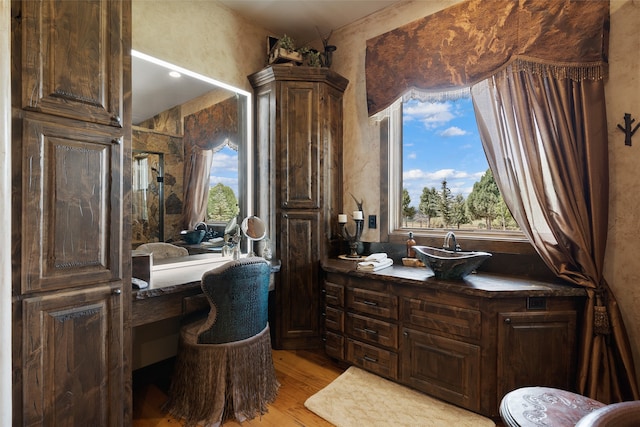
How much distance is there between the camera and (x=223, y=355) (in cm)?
182

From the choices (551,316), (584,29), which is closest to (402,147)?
(584,29)

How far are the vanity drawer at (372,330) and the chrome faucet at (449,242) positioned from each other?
0.75 m

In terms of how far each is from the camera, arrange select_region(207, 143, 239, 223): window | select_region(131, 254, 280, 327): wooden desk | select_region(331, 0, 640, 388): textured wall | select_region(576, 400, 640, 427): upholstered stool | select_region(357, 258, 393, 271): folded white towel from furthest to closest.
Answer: select_region(207, 143, 239, 223): window → select_region(357, 258, 393, 271): folded white towel → select_region(331, 0, 640, 388): textured wall → select_region(131, 254, 280, 327): wooden desk → select_region(576, 400, 640, 427): upholstered stool

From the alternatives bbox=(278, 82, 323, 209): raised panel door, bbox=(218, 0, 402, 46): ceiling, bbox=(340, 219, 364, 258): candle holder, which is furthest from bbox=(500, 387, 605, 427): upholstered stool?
bbox=(218, 0, 402, 46): ceiling

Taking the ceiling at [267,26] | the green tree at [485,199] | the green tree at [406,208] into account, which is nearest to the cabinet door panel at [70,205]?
the ceiling at [267,26]

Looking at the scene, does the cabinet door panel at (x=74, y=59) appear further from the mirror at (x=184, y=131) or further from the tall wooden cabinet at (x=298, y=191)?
the tall wooden cabinet at (x=298, y=191)

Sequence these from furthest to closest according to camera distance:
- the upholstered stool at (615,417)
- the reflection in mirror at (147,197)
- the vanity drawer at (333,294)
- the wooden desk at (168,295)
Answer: the vanity drawer at (333,294) → the reflection in mirror at (147,197) → the wooden desk at (168,295) → the upholstered stool at (615,417)

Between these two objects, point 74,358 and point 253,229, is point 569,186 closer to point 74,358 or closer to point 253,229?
point 253,229

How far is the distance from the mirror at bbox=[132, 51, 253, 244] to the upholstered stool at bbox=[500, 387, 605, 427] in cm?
228

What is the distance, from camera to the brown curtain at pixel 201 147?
2.45 metres

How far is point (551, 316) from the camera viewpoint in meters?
1.80

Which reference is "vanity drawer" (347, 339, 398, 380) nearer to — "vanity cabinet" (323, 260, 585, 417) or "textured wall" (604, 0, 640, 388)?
"vanity cabinet" (323, 260, 585, 417)

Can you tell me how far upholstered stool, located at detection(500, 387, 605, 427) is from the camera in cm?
103

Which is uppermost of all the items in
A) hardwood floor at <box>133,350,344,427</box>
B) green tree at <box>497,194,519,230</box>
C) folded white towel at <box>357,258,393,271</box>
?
green tree at <box>497,194,519,230</box>
